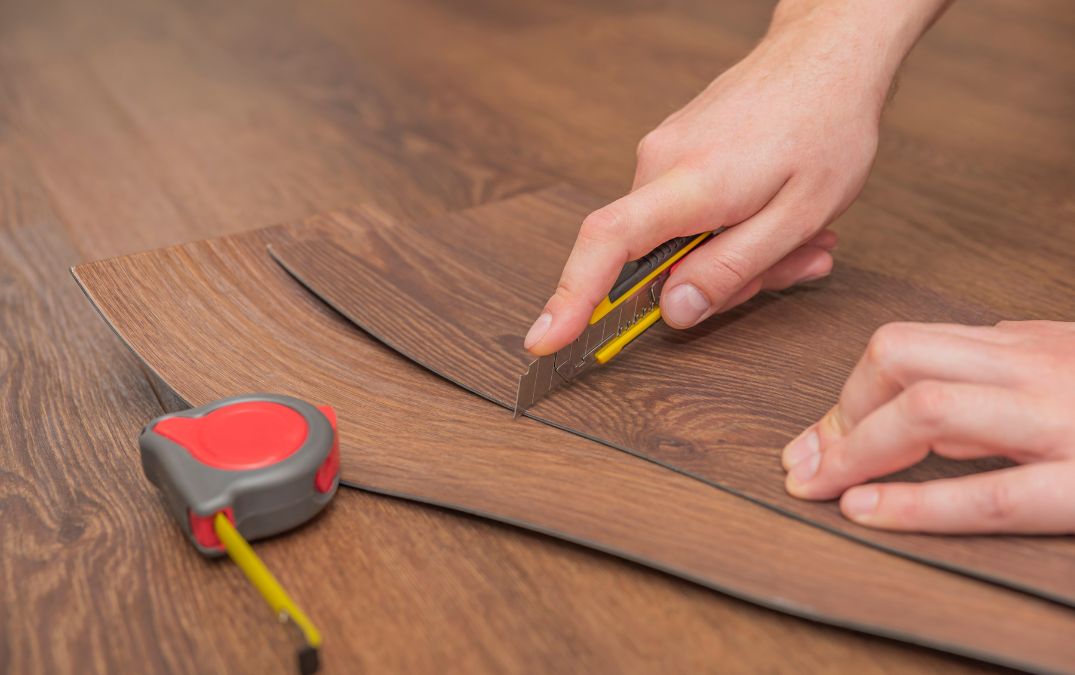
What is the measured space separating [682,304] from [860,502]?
225 mm

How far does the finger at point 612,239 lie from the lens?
62cm

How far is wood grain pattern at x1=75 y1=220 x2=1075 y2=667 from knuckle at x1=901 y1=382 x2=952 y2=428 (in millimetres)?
80

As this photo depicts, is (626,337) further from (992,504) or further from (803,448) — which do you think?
(992,504)

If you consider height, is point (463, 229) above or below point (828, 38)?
below

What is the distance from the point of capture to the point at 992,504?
50cm

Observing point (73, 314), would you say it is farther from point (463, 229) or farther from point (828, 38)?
point (828, 38)

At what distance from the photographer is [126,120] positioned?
1.14 m

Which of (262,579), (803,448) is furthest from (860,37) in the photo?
(262,579)

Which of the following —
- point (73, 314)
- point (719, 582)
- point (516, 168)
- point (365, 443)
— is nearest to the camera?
point (719, 582)

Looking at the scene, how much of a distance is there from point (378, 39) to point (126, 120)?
0.43 meters

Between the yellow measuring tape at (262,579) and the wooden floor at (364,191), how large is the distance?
2 centimetres

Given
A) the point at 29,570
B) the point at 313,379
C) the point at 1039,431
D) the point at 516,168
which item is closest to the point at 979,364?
the point at 1039,431

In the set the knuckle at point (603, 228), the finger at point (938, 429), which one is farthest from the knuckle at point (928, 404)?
the knuckle at point (603, 228)

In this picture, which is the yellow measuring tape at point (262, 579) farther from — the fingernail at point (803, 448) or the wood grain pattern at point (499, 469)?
the fingernail at point (803, 448)
